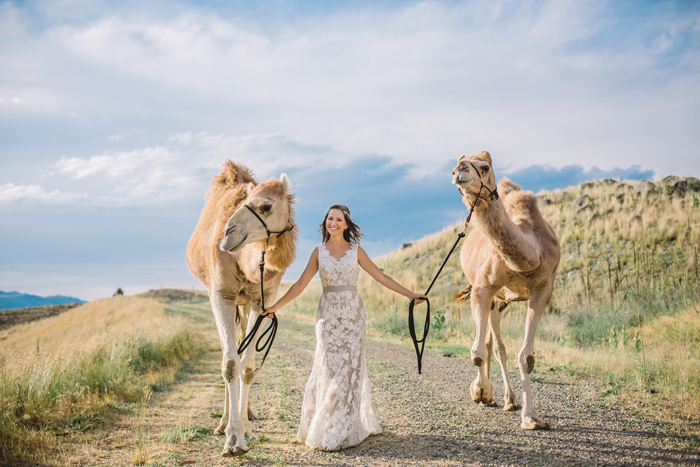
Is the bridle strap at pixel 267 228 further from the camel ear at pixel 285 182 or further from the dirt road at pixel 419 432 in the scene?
the dirt road at pixel 419 432

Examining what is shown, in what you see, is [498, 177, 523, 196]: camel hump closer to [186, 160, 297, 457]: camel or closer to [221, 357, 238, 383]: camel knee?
[186, 160, 297, 457]: camel

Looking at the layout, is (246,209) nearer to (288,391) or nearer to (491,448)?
(491,448)

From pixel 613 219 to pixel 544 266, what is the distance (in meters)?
19.3

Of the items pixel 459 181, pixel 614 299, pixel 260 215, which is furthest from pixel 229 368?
pixel 614 299

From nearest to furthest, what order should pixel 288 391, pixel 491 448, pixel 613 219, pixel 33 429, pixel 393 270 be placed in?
1. pixel 491 448
2. pixel 33 429
3. pixel 288 391
4. pixel 613 219
5. pixel 393 270

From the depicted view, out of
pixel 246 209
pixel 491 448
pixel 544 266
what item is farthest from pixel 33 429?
pixel 544 266

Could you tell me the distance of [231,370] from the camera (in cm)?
489

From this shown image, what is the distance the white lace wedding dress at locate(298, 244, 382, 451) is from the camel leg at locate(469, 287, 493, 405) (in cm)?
142

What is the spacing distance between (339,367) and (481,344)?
1.80 meters

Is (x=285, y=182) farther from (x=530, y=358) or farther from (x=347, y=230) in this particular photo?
(x=530, y=358)

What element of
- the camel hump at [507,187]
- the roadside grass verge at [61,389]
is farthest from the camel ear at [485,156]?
the roadside grass verge at [61,389]

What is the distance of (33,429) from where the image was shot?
5184 mm

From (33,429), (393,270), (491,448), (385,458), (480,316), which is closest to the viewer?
(385,458)

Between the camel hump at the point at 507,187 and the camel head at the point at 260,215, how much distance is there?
12.0 feet
